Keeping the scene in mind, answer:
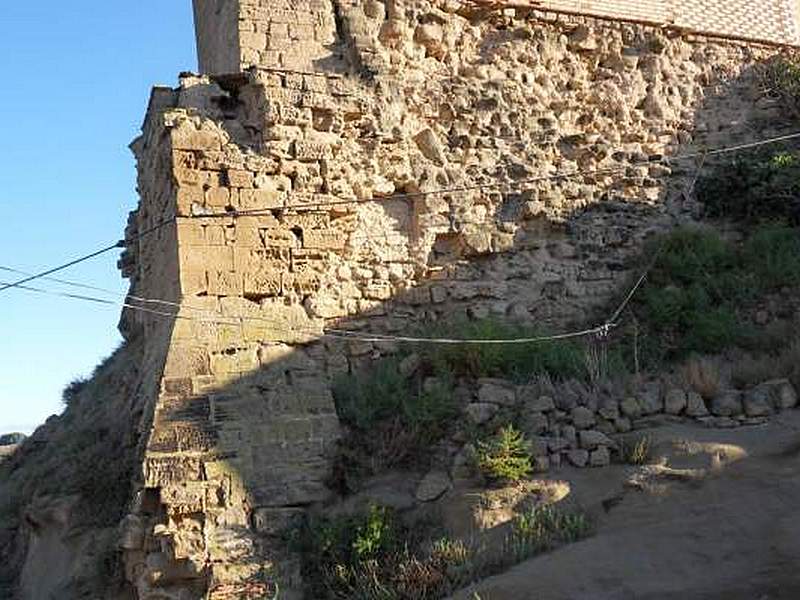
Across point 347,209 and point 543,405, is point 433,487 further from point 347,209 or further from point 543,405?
point 347,209

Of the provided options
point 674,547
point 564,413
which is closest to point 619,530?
point 674,547

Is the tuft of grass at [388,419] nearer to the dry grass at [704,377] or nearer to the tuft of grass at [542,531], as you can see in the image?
the tuft of grass at [542,531]

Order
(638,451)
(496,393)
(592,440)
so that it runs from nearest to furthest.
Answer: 1. (638,451)
2. (592,440)
3. (496,393)

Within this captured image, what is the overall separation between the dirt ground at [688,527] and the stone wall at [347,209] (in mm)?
2018

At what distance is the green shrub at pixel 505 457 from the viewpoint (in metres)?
7.76

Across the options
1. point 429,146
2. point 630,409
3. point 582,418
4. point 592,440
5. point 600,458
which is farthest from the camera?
point 429,146

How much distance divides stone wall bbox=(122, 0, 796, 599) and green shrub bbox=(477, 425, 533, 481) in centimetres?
131

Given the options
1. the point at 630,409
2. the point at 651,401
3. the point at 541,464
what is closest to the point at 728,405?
the point at 651,401

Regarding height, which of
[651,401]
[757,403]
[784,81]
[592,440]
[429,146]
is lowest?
[592,440]

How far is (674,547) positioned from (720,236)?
4858mm

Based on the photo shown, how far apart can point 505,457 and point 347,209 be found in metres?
2.73

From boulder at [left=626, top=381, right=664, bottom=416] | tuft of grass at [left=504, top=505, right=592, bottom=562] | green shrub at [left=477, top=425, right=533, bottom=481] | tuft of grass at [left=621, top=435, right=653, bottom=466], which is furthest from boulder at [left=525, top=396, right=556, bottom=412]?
tuft of grass at [left=504, top=505, right=592, bottom=562]

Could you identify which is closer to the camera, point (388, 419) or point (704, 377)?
point (388, 419)

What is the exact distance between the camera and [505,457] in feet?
25.7
